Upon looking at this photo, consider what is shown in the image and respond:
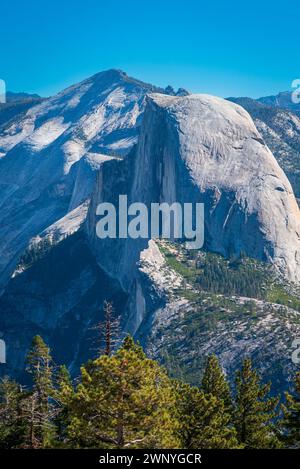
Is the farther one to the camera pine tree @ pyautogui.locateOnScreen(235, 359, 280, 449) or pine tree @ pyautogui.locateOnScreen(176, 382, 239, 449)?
pine tree @ pyautogui.locateOnScreen(235, 359, 280, 449)

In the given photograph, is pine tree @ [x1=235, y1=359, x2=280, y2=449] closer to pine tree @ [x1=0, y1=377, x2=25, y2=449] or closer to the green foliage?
the green foliage

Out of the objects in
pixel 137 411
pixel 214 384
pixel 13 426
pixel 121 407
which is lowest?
pixel 121 407

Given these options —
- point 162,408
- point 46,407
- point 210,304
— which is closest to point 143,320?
point 210,304

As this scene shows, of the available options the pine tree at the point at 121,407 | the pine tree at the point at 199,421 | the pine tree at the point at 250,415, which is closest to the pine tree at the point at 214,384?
the pine tree at the point at 250,415

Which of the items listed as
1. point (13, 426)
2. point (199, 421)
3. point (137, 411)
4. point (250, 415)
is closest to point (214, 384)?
point (250, 415)

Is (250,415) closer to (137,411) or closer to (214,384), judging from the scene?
(214,384)

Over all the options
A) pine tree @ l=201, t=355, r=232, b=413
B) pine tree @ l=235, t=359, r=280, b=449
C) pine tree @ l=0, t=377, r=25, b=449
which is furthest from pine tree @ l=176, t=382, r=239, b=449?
pine tree @ l=0, t=377, r=25, b=449
